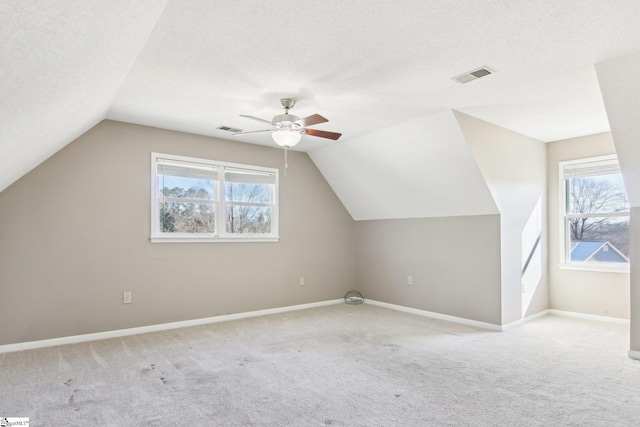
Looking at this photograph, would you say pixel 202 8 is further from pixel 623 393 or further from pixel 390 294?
pixel 390 294

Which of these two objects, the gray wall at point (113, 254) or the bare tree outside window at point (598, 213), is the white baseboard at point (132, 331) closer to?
the gray wall at point (113, 254)

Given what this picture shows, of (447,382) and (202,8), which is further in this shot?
(447,382)

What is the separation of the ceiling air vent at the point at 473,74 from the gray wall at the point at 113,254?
120 inches

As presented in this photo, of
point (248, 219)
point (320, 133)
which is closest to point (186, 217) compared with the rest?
point (248, 219)

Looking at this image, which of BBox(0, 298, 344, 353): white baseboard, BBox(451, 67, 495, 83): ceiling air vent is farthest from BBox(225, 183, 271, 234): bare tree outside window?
BBox(451, 67, 495, 83): ceiling air vent

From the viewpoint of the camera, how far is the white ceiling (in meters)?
1.81

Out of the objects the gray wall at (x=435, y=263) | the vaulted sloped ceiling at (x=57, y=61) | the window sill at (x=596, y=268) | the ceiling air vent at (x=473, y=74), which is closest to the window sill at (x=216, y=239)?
the vaulted sloped ceiling at (x=57, y=61)

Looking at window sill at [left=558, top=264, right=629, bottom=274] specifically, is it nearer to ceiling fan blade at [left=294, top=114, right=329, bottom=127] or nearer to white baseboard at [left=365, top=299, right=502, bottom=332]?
white baseboard at [left=365, top=299, right=502, bottom=332]

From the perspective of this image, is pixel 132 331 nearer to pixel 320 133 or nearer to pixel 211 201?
pixel 211 201

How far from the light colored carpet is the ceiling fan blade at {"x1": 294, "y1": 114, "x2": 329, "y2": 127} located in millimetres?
2117

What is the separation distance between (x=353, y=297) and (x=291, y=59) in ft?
14.6

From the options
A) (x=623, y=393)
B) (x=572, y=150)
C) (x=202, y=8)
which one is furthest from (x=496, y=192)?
(x=202, y=8)

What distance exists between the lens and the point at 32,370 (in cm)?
312

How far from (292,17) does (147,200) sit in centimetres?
306
